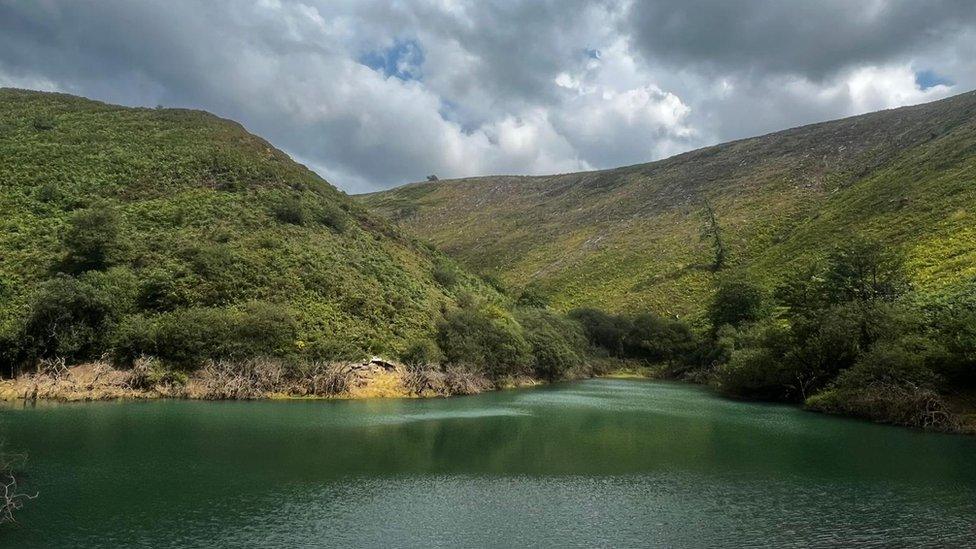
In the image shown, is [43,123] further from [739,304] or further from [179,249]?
[739,304]

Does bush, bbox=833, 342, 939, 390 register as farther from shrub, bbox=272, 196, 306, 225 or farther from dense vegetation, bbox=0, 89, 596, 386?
shrub, bbox=272, 196, 306, 225

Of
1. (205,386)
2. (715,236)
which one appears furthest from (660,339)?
(205,386)

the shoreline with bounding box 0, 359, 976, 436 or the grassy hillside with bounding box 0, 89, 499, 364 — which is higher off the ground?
the grassy hillside with bounding box 0, 89, 499, 364

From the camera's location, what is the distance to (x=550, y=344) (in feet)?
226

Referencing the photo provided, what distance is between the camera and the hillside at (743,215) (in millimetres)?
78812

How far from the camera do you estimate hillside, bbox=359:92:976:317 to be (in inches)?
3103

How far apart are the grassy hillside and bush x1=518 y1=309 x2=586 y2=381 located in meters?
8.74

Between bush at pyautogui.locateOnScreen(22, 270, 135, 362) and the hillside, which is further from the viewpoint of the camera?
the hillside

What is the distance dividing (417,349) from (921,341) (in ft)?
114

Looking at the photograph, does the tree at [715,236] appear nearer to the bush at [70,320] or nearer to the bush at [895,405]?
the bush at [895,405]

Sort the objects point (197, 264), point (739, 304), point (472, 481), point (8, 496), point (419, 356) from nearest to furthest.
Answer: point (8, 496), point (472, 481), point (197, 264), point (419, 356), point (739, 304)

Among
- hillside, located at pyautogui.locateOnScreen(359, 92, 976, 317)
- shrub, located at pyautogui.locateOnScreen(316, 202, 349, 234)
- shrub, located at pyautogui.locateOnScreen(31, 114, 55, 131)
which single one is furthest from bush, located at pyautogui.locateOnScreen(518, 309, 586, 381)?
shrub, located at pyautogui.locateOnScreen(31, 114, 55, 131)

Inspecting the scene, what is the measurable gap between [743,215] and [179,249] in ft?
312

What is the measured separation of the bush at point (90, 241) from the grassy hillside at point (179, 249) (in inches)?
4.3
